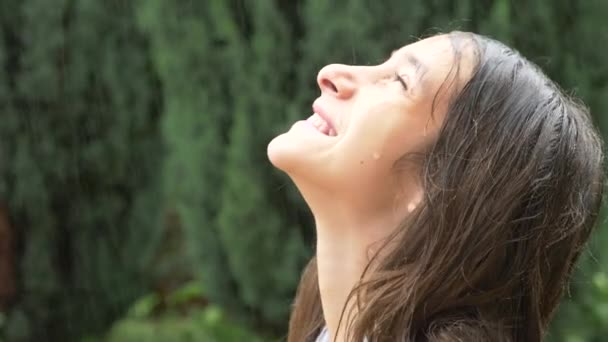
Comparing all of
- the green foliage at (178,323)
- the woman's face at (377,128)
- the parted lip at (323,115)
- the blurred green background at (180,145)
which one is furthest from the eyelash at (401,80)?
the green foliage at (178,323)

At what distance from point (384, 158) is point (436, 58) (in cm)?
23

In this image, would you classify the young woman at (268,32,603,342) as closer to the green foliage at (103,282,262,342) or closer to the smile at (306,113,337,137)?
the smile at (306,113,337,137)

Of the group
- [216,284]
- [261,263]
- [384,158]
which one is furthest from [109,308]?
[384,158]

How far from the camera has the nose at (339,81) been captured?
1.81 meters

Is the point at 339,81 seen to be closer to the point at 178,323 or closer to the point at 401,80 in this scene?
the point at 401,80

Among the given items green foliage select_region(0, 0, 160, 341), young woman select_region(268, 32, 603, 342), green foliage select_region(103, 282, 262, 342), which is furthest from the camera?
green foliage select_region(0, 0, 160, 341)

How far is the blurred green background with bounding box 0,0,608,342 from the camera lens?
9.17 feet

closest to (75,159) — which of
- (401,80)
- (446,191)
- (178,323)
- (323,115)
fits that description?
(178,323)

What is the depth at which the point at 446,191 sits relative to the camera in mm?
1691

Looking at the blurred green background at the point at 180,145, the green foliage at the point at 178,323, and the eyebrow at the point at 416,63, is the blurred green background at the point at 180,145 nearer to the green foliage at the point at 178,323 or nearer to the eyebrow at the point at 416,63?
the green foliage at the point at 178,323

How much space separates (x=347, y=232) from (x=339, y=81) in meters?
0.30

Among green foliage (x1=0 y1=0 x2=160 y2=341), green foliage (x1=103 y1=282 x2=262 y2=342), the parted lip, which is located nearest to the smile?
the parted lip

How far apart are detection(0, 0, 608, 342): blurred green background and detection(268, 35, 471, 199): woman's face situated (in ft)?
3.16

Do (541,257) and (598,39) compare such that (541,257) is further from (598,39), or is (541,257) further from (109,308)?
(109,308)
